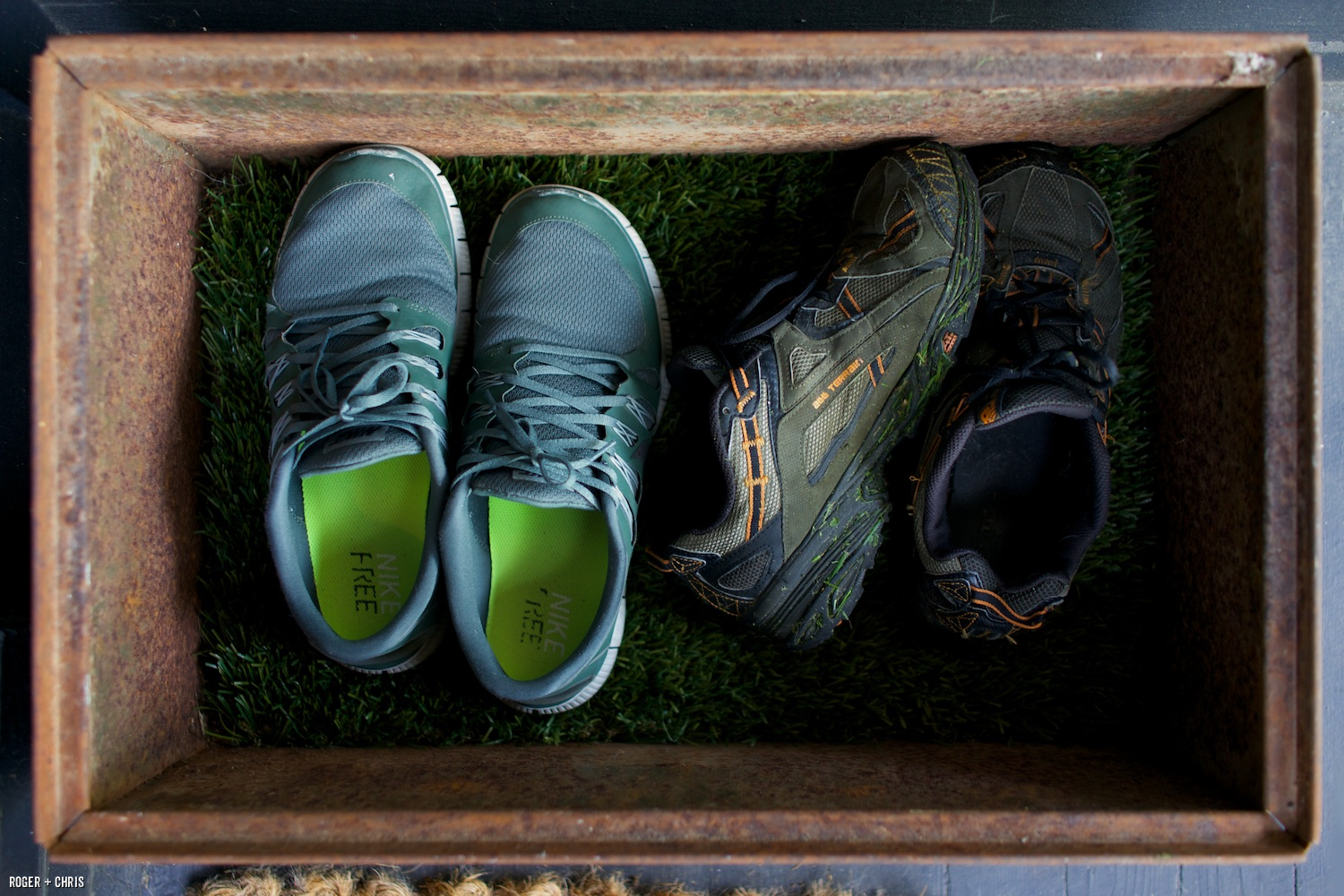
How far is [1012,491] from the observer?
1.07 metres

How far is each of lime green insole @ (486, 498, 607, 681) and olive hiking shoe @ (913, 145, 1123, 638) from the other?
0.41m

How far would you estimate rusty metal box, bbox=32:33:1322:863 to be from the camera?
779mm

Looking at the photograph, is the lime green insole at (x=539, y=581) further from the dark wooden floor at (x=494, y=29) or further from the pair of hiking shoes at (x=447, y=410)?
the dark wooden floor at (x=494, y=29)

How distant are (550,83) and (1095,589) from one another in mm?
942

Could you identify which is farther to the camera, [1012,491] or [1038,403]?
[1012,491]

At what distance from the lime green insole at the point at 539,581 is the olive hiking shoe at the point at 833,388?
0.10 m

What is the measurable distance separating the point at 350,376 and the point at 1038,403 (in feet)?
2.68

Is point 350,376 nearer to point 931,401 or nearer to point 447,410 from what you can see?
point 447,410

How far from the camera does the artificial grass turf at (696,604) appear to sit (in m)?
1.08

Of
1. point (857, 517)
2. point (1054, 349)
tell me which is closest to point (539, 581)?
point (857, 517)

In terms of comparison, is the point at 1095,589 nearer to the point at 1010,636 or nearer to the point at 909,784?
the point at 1010,636

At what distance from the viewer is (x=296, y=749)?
3.47 ft

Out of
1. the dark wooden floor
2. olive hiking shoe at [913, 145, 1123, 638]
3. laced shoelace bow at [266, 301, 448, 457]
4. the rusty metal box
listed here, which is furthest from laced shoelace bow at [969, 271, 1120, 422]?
laced shoelace bow at [266, 301, 448, 457]

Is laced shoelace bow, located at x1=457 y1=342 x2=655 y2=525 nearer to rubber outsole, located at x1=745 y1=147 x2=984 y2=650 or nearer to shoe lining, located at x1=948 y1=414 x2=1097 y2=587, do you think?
rubber outsole, located at x1=745 y1=147 x2=984 y2=650
